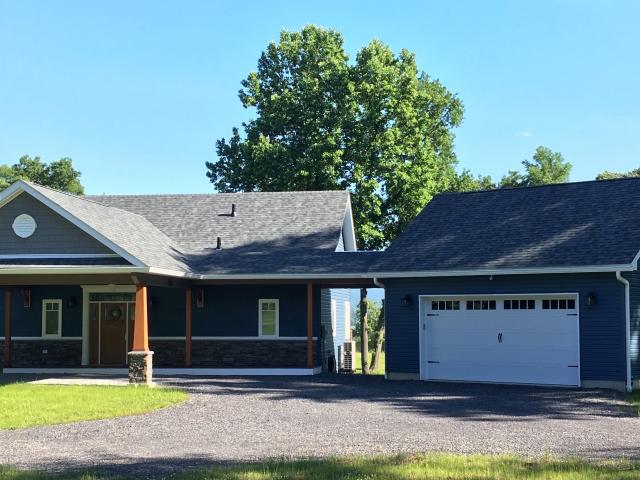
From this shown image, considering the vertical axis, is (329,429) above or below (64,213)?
below

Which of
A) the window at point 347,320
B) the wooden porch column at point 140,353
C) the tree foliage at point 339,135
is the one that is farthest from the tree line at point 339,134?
the wooden porch column at point 140,353

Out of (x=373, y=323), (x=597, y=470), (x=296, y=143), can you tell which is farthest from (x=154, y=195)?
(x=373, y=323)

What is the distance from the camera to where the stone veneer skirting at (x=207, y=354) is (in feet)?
79.5

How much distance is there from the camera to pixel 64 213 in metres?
20.5

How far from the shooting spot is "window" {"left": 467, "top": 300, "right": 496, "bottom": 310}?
2097cm

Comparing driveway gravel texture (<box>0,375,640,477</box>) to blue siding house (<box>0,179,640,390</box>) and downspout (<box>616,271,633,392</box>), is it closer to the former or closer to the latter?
downspout (<box>616,271,633,392</box>)

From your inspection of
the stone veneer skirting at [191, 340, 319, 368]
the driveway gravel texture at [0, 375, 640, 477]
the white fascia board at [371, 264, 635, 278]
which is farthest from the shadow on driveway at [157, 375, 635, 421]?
the white fascia board at [371, 264, 635, 278]

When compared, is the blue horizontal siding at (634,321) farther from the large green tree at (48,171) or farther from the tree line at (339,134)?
the large green tree at (48,171)

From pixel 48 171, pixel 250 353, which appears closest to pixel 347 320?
pixel 250 353

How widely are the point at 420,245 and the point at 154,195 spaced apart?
11064 mm

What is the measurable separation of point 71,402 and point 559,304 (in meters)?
11.5

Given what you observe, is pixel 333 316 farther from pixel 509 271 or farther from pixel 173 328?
pixel 509 271

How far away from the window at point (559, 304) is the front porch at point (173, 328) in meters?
6.61

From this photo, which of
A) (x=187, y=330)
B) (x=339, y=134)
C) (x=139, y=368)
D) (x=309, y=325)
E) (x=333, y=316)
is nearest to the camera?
(x=139, y=368)
